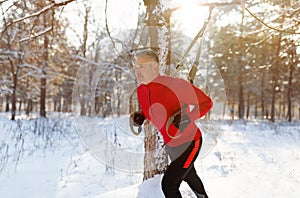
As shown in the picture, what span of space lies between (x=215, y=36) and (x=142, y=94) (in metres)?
28.4

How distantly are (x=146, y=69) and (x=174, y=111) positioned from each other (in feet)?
1.50

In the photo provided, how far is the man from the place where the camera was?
232cm

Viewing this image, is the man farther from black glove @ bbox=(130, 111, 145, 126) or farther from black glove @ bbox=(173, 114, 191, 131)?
black glove @ bbox=(130, 111, 145, 126)

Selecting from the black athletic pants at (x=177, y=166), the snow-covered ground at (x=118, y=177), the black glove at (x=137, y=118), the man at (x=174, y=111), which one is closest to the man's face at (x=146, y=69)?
the man at (x=174, y=111)

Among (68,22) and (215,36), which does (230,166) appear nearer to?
(68,22)

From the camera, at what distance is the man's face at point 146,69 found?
7.78ft

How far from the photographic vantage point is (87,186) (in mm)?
4398

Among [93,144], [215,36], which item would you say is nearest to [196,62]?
[93,144]

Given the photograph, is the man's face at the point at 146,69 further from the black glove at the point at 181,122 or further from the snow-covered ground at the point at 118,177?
the snow-covered ground at the point at 118,177

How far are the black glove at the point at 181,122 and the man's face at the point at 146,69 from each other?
0.44m

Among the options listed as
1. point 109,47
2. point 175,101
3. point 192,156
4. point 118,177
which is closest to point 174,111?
point 175,101

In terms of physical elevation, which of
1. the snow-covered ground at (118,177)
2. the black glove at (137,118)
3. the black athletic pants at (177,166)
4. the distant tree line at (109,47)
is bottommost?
the snow-covered ground at (118,177)

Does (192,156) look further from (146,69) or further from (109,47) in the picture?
(109,47)

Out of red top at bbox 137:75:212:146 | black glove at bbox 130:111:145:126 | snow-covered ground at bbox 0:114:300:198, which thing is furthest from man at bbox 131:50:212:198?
snow-covered ground at bbox 0:114:300:198
